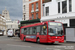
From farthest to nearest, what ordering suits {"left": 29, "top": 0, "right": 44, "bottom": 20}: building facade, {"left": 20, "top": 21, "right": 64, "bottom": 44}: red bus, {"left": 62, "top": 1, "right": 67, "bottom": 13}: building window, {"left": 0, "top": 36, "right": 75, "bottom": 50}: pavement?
{"left": 29, "top": 0, "right": 44, "bottom": 20}: building facade
{"left": 62, "top": 1, "right": 67, "bottom": 13}: building window
{"left": 20, "top": 21, "right": 64, "bottom": 44}: red bus
{"left": 0, "top": 36, "right": 75, "bottom": 50}: pavement

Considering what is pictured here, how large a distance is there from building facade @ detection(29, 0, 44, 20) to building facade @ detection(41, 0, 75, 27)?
3997mm

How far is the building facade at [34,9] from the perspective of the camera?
134 feet

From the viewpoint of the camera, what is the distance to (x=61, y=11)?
32594mm

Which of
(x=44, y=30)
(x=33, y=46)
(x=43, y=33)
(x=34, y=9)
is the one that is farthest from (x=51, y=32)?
(x=34, y=9)

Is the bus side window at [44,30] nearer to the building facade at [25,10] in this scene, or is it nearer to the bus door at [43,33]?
the bus door at [43,33]

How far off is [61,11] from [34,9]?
11766mm

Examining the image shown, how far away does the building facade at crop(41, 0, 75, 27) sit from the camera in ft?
101

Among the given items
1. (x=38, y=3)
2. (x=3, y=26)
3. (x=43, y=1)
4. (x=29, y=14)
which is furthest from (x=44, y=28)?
(x=3, y=26)

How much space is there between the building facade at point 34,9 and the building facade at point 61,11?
13.1ft

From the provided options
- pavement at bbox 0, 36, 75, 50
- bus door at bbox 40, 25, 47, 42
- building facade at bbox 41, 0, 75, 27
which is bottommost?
pavement at bbox 0, 36, 75, 50

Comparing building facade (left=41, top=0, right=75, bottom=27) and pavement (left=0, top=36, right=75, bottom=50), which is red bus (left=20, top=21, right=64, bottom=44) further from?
building facade (left=41, top=0, right=75, bottom=27)

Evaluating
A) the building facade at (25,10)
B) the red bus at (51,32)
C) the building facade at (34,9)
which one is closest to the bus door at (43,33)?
the red bus at (51,32)

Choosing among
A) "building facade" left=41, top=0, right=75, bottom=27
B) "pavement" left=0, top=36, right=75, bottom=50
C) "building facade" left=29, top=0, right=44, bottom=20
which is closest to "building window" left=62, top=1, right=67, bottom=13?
"building facade" left=41, top=0, right=75, bottom=27

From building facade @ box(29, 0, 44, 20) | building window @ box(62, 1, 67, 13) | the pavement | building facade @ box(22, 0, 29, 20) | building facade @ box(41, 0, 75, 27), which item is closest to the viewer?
the pavement
